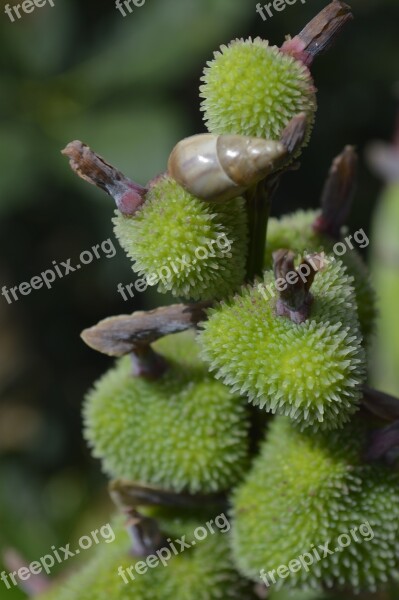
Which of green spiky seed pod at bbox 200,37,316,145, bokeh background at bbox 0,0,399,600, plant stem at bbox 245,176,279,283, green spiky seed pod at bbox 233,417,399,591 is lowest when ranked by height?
green spiky seed pod at bbox 233,417,399,591

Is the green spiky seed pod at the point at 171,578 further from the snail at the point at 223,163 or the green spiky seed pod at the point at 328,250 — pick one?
the snail at the point at 223,163

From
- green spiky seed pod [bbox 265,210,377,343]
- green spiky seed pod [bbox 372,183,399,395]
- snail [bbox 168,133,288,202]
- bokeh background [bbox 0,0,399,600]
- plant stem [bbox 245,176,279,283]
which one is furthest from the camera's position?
bokeh background [bbox 0,0,399,600]

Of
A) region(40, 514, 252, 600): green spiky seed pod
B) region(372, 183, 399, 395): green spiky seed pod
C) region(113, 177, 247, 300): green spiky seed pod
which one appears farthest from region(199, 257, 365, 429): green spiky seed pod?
region(372, 183, 399, 395): green spiky seed pod

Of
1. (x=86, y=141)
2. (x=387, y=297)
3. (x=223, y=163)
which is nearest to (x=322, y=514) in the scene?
(x=223, y=163)

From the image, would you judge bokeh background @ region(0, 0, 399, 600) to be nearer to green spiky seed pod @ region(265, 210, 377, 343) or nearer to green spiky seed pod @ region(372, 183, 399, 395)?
green spiky seed pod @ region(372, 183, 399, 395)

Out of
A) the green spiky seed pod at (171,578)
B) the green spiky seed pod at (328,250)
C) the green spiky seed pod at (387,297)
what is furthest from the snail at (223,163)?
the green spiky seed pod at (387,297)

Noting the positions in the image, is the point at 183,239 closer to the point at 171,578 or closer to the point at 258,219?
the point at 258,219
